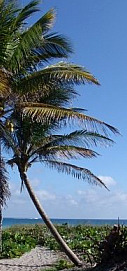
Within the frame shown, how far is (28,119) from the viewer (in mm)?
15078

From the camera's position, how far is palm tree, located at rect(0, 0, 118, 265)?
12531 mm

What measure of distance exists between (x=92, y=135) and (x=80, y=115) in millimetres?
2449

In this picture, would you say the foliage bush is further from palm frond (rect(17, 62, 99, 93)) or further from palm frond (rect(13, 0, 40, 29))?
palm frond (rect(13, 0, 40, 29))

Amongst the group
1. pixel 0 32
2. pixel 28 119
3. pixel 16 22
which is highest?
pixel 16 22

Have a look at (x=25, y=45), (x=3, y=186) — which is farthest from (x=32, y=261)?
(x=25, y=45)

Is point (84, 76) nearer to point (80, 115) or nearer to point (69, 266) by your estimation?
point (80, 115)

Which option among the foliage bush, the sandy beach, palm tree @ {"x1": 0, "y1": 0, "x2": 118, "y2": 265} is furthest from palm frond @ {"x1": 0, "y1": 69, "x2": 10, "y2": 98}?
the sandy beach

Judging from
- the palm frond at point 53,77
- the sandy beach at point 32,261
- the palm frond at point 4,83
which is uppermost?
the palm frond at point 53,77

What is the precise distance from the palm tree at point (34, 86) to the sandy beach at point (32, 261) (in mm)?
1167

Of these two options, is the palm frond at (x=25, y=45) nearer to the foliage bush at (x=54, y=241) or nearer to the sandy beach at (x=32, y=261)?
the foliage bush at (x=54, y=241)

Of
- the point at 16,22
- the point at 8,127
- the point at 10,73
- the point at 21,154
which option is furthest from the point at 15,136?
the point at 16,22

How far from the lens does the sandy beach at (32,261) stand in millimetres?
14404

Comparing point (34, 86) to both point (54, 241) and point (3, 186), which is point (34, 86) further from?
point (54, 241)

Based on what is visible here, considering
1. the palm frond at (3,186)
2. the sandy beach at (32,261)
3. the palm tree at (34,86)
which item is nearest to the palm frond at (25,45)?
the palm tree at (34,86)
